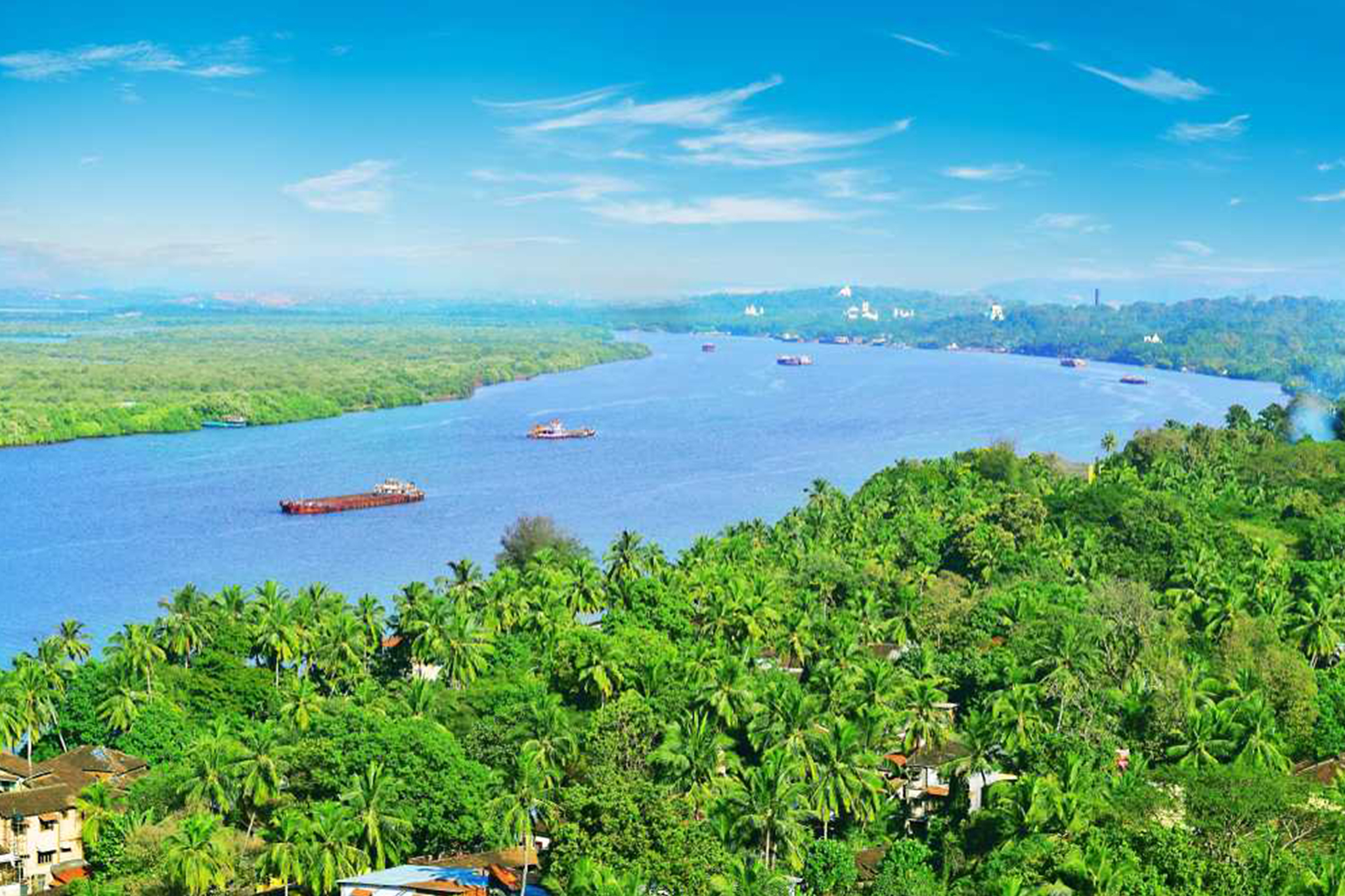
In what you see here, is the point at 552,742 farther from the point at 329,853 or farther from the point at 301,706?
the point at 301,706

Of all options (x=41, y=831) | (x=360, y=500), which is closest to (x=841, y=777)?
(x=41, y=831)

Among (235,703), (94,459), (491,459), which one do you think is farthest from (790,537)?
(94,459)

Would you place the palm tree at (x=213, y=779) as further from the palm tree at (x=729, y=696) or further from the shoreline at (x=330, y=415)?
the shoreline at (x=330, y=415)

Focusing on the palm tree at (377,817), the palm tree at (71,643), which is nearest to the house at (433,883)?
the palm tree at (377,817)

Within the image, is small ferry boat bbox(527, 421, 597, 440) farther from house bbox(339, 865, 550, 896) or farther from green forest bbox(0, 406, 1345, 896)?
house bbox(339, 865, 550, 896)

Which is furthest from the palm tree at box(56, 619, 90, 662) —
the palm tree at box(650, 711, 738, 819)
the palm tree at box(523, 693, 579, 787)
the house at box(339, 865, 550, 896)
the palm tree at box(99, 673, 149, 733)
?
the palm tree at box(650, 711, 738, 819)

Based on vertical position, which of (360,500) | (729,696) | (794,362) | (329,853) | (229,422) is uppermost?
(794,362)
